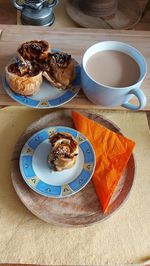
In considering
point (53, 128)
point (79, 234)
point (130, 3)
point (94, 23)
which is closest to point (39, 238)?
point (79, 234)

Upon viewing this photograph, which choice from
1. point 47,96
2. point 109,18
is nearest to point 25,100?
point 47,96

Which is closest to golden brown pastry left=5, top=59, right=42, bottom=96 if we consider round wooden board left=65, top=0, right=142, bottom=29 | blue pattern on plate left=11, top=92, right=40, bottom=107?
blue pattern on plate left=11, top=92, right=40, bottom=107

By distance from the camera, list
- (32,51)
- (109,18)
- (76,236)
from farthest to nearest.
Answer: (109,18)
(32,51)
(76,236)

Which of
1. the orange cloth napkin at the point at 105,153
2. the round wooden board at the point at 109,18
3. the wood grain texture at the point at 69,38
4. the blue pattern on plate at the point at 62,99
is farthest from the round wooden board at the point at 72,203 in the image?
the round wooden board at the point at 109,18

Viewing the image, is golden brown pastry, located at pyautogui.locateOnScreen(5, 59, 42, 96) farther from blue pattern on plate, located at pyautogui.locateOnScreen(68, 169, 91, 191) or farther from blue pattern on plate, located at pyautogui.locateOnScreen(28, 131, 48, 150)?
blue pattern on plate, located at pyautogui.locateOnScreen(68, 169, 91, 191)

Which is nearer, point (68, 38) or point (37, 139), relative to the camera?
point (37, 139)

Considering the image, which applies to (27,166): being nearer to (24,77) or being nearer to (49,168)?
(49,168)

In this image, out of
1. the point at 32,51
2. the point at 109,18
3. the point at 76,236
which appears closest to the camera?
the point at 76,236

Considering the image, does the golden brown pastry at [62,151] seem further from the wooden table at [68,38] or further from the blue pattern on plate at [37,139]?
the wooden table at [68,38]
